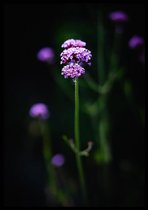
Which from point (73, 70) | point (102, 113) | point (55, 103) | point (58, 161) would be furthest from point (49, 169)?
point (73, 70)

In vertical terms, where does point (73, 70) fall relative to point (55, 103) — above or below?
above

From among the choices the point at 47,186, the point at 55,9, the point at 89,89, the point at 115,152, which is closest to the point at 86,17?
the point at 55,9

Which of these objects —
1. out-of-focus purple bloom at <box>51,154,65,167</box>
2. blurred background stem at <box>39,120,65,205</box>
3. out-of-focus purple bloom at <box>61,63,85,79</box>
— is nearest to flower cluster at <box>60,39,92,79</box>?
out-of-focus purple bloom at <box>61,63,85,79</box>

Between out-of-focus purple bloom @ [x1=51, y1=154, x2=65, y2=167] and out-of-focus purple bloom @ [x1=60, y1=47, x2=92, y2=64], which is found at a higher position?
out-of-focus purple bloom @ [x1=60, y1=47, x2=92, y2=64]

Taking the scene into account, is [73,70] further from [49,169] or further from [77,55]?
[49,169]

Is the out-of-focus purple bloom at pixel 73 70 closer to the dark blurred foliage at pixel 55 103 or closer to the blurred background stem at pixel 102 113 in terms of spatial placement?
the blurred background stem at pixel 102 113

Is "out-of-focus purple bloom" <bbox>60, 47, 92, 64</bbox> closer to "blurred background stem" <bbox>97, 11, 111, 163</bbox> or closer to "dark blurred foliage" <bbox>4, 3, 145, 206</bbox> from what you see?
"blurred background stem" <bbox>97, 11, 111, 163</bbox>
